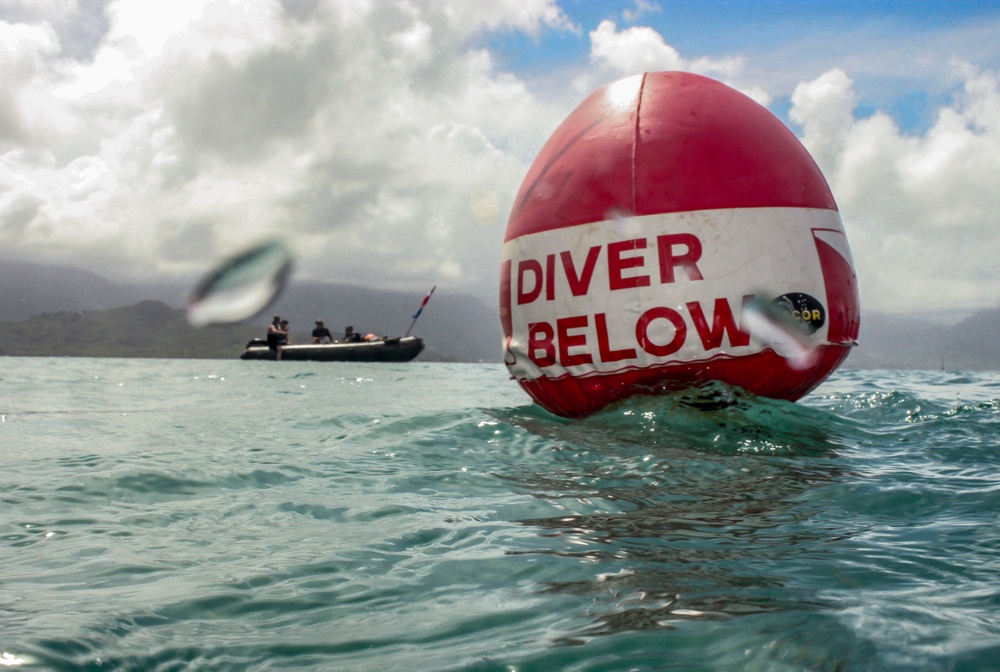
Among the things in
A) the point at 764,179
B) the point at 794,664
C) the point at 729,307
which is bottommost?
the point at 794,664

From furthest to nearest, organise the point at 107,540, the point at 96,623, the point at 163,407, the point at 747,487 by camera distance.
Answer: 1. the point at 163,407
2. the point at 747,487
3. the point at 107,540
4. the point at 96,623

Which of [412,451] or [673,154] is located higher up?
[673,154]

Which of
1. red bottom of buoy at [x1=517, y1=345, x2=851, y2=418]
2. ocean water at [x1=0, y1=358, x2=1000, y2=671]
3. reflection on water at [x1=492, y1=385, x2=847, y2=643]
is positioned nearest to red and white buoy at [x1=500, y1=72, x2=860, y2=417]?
red bottom of buoy at [x1=517, y1=345, x2=851, y2=418]

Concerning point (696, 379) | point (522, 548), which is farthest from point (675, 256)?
point (522, 548)

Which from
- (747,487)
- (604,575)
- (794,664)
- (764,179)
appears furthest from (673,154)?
(794,664)

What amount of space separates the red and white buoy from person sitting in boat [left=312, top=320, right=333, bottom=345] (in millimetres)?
46291

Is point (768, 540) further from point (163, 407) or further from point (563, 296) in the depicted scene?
point (163, 407)

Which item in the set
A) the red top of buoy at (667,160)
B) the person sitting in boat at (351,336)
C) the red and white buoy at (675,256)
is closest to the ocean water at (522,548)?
the red and white buoy at (675,256)

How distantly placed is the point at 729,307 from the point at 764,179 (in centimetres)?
116

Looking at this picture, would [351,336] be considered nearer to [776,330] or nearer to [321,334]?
[321,334]

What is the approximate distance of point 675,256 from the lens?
19.5 feet

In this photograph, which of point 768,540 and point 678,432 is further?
point 678,432

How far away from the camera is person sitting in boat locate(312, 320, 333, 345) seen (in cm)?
5178

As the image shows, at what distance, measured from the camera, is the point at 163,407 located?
10.4 meters
